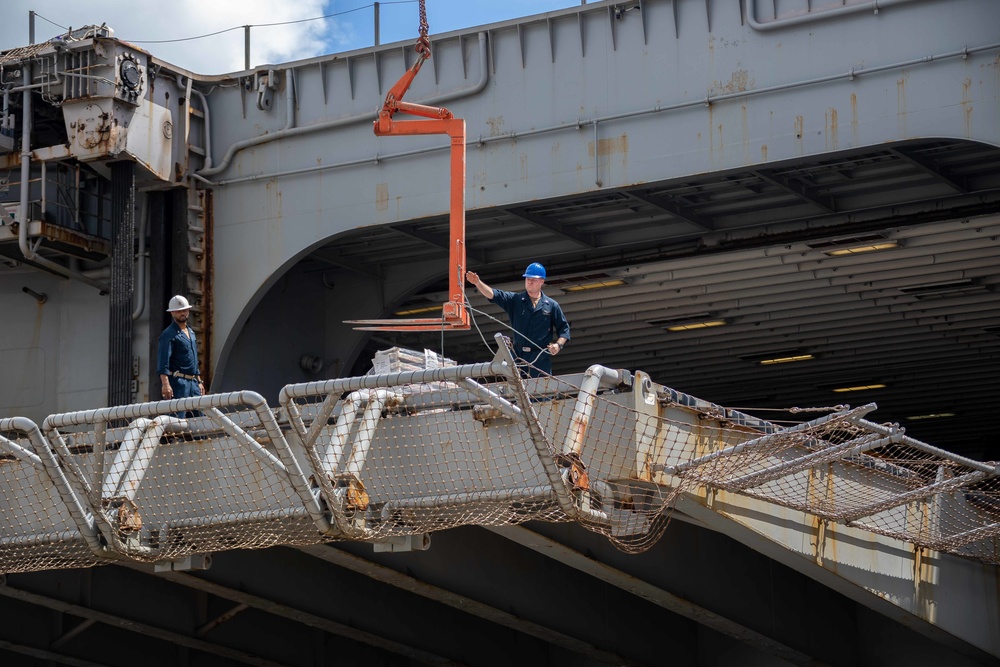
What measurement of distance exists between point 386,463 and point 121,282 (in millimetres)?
9077

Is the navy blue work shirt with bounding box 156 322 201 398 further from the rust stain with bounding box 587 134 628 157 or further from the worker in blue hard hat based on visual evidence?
the rust stain with bounding box 587 134 628 157

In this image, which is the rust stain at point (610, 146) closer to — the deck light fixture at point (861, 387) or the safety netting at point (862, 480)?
the safety netting at point (862, 480)

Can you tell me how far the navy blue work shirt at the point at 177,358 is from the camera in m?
15.1

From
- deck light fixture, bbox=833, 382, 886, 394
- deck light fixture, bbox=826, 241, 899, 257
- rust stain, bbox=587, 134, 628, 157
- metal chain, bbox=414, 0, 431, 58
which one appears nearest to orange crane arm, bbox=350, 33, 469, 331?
metal chain, bbox=414, 0, 431, 58

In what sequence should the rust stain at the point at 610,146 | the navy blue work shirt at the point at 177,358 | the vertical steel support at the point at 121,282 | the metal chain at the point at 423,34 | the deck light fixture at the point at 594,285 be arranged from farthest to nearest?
the deck light fixture at the point at 594,285 → the vertical steel support at the point at 121,282 → the rust stain at the point at 610,146 → the metal chain at the point at 423,34 → the navy blue work shirt at the point at 177,358

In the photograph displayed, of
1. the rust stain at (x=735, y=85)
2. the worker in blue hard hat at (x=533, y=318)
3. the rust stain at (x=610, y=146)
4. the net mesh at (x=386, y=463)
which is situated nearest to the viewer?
the net mesh at (x=386, y=463)

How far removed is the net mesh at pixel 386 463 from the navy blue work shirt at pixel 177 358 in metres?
2.33

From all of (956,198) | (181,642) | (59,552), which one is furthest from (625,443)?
(956,198)

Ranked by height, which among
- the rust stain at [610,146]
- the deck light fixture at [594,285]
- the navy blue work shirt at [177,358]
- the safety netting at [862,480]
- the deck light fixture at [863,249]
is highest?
the rust stain at [610,146]

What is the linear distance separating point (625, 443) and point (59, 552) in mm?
5677

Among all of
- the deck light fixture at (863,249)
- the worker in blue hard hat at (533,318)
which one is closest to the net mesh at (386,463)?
the worker in blue hard hat at (533,318)

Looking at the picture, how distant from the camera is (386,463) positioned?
11867mm

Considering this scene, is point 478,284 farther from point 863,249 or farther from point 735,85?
point 863,249

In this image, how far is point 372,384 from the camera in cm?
1038
